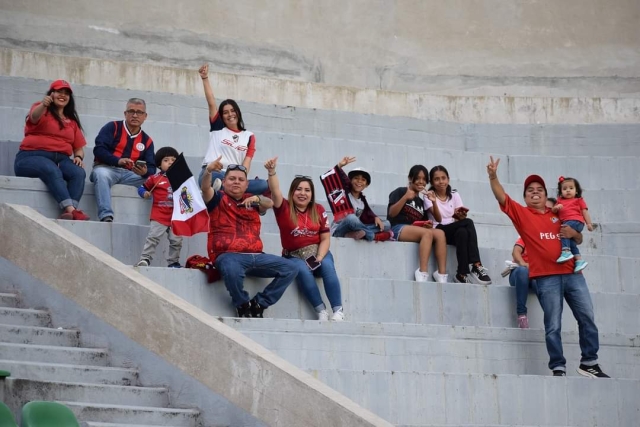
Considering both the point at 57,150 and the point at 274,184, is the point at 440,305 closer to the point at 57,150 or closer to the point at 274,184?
the point at 274,184

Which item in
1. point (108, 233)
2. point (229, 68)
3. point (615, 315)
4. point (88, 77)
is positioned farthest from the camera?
point (229, 68)

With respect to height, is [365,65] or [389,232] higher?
[365,65]

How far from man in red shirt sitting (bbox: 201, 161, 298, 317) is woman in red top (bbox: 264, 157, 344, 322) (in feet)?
0.70

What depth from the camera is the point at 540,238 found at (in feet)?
32.8

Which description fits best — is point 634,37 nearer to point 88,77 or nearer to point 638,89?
point 638,89

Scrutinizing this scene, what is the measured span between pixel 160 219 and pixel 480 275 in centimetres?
271

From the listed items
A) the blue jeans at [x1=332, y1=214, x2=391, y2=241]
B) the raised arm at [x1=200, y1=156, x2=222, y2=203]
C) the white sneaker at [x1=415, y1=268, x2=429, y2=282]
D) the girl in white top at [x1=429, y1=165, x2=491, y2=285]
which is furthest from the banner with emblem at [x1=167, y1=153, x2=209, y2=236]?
the girl in white top at [x1=429, y1=165, x2=491, y2=285]

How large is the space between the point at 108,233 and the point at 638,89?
782cm

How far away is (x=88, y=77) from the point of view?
13.9 meters

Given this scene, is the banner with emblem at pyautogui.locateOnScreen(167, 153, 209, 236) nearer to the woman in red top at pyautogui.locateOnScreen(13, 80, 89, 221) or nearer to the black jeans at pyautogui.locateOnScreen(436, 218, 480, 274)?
the woman in red top at pyautogui.locateOnScreen(13, 80, 89, 221)

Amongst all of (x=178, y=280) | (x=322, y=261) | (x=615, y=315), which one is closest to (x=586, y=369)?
(x=615, y=315)

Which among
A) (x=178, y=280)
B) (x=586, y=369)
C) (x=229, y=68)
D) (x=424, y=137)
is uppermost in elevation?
(x=229, y=68)

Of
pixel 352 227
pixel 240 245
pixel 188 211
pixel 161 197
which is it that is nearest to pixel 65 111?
pixel 161 197

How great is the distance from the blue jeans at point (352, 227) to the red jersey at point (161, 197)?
153cm
